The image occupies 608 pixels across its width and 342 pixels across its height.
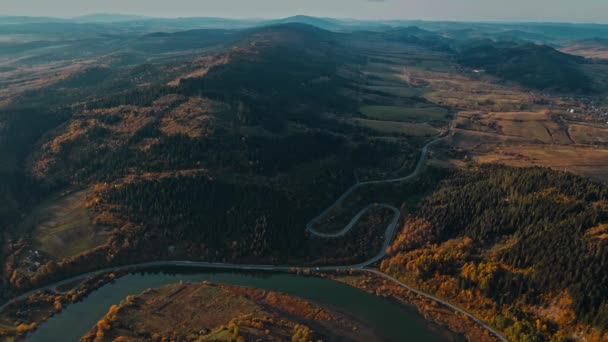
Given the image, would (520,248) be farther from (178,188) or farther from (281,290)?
(178,188)

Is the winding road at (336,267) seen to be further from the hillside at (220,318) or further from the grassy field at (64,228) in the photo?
the grassy field at (64,228)

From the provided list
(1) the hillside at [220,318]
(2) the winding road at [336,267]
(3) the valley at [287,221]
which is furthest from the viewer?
(2) the winding road at [336,267]

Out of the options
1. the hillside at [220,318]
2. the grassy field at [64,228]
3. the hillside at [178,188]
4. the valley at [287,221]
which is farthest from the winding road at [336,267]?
the grassy field at [64,228]

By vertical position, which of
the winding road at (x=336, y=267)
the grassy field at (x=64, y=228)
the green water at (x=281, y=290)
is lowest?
the green water at (x=281, y=290)

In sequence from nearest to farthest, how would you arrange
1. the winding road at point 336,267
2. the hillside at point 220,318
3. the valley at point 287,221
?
the hillside at point 220,318
the valley at point 287,221
the winding road at point 336,267

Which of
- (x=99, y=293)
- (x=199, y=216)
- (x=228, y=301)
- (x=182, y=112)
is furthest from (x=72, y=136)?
(x=228, y=301)

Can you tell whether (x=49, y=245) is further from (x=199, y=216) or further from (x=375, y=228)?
(x=375, y=228)
